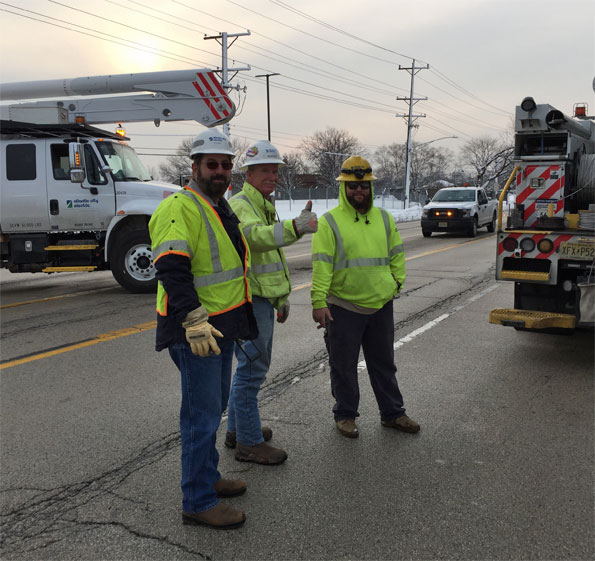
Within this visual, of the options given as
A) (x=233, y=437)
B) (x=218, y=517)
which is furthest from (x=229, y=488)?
(x=233, y=437)

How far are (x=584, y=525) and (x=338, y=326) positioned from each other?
1854 mm

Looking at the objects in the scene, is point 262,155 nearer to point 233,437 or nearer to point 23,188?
point 233,437

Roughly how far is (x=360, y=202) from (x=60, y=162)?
7862 mm

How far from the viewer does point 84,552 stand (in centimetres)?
278

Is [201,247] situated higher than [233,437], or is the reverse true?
[201,247]

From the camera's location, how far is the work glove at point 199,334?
2.79 metres

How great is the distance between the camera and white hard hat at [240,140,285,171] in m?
3.65

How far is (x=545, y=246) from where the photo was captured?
5.77 meters

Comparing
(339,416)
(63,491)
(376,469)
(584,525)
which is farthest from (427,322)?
(63,491)

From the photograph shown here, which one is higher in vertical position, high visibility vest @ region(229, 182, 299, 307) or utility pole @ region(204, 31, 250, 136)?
utility pole @ region(204, 31, 250, 136)

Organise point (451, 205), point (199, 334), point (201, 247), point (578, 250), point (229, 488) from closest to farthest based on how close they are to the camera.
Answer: point (199, 334) → point (201, 247) → point (229, 488) → point (578, 250) → point (451, 205)

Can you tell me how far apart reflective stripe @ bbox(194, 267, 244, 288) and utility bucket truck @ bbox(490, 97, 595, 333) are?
3501mm

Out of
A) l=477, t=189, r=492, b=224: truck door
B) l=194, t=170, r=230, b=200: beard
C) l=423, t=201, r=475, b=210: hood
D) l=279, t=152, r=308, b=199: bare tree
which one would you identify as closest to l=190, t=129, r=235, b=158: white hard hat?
l=194, t=170, r=230, b=200: beard

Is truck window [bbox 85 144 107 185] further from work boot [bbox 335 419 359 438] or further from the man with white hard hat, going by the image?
work boot [bbox 335 419 359 438]
